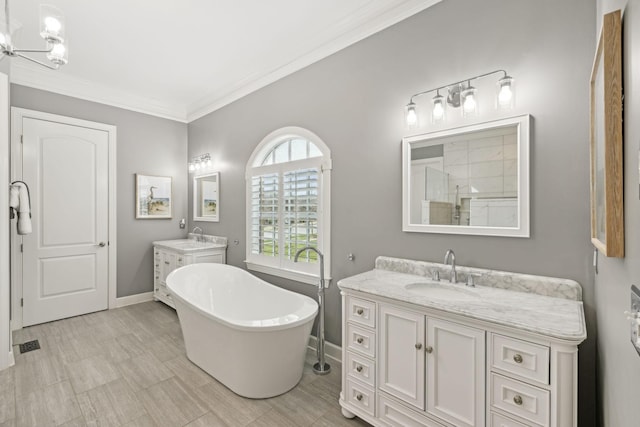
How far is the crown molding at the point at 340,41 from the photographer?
7.25ft

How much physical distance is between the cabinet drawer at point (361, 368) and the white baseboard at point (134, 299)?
3.75 metres

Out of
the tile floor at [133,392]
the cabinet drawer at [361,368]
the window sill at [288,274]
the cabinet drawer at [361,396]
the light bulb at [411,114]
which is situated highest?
the light bulb at [411,114]

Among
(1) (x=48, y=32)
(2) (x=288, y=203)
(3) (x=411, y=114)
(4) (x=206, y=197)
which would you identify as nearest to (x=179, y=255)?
(4) (x=206, y=197)

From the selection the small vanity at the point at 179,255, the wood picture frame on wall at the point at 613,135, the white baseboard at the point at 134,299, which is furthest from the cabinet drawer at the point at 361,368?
the white baseboard at the point at 134,299

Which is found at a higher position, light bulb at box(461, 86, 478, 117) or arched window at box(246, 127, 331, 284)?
light bulb at box(461, 86, 478, 117)

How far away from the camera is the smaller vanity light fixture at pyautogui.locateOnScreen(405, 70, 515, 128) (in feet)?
5.65

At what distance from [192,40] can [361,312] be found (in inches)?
117

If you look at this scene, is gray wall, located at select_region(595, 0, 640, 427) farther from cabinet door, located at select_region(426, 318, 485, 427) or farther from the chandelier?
the chandelier

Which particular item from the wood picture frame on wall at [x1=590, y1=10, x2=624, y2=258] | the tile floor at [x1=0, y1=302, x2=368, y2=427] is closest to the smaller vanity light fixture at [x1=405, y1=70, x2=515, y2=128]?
the wood picture frame on wall at [x1=590, y1=10, x2=624, y2=258]

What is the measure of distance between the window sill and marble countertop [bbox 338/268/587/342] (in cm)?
89

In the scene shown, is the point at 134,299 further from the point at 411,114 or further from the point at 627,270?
the point at 627,270

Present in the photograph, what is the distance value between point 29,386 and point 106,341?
0.79 m

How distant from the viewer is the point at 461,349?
1.43m

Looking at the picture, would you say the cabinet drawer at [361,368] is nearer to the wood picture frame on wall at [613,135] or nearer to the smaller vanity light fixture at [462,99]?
the wood picture frame on wall at [613,135]
